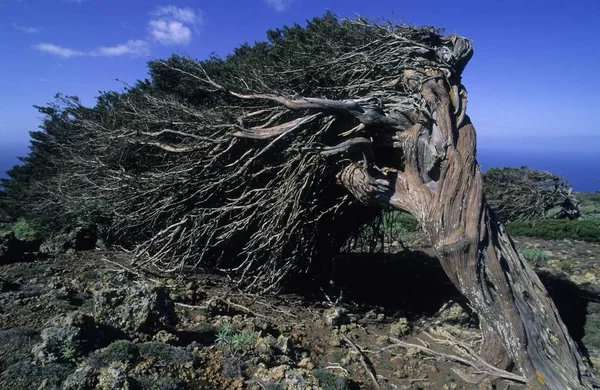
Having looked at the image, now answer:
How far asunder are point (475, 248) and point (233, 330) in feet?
8.34

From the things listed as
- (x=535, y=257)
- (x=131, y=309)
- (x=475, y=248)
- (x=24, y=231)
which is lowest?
(x=131, y=309)

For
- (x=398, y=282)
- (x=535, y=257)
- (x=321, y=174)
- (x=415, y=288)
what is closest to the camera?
(x=321, y=174)

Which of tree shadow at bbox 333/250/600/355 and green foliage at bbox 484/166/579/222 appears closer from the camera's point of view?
tree shadow at bbox 333/250/600/355

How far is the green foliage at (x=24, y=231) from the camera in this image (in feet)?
31.6

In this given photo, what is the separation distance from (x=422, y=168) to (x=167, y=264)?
3619mm

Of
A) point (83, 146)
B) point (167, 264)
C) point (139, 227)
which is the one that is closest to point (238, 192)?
point (167, 264)

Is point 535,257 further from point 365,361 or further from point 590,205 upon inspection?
point 590,205

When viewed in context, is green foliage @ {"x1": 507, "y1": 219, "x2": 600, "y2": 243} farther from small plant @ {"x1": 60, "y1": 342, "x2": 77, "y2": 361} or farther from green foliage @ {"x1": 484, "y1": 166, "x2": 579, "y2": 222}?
small plant @ {"x1": 60, "y1": 342, "x2": 77, "y2": 361}

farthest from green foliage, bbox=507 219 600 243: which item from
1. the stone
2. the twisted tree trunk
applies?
the stone

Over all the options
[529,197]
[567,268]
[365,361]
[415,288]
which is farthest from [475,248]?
[529,197]

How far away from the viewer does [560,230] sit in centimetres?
1145

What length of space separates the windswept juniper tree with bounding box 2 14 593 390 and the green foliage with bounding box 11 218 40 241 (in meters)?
1.97

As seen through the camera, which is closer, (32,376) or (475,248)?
(32,376)

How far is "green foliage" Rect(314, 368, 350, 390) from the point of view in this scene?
12.0ft
